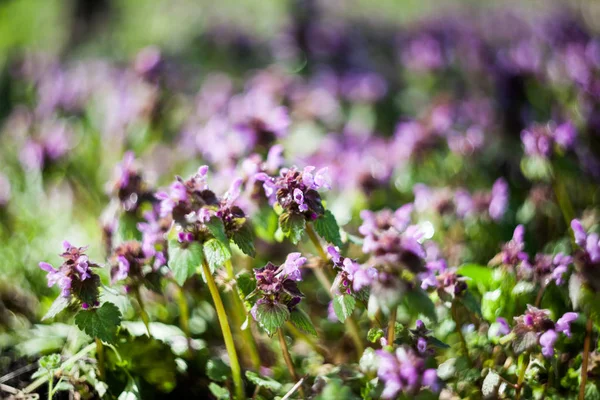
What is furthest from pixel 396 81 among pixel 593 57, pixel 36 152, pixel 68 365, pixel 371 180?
pixel 68 365

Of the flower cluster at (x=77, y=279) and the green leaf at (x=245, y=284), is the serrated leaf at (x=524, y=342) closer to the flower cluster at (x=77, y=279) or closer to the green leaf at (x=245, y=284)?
the green leaf at (x=245, y=284)

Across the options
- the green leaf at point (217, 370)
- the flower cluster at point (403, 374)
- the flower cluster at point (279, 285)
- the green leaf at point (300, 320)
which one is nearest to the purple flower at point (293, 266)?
the flower cluster at point (279, 285)

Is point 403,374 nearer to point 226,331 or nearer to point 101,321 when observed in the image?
point 226,331

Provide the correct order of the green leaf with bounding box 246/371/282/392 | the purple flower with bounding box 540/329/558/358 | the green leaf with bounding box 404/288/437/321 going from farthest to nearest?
the green leaf with bounding box 246/371/282/392 → the purple flower with bounding box 540/329/558/358 → the green leaf with bounding box 404/288/437/321

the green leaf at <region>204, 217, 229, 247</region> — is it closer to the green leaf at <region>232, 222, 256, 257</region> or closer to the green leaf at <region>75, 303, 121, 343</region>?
the green leaf at <region>232, 222, 256, 257</region>

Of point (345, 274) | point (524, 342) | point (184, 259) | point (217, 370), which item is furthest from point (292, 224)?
point (524, 342)

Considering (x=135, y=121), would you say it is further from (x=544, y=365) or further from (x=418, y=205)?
(x=544, y=365)

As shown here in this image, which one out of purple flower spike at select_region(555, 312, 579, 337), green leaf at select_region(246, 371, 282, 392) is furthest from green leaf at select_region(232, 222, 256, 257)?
purple flower spike at select_region(555, 312, 579, 337)
